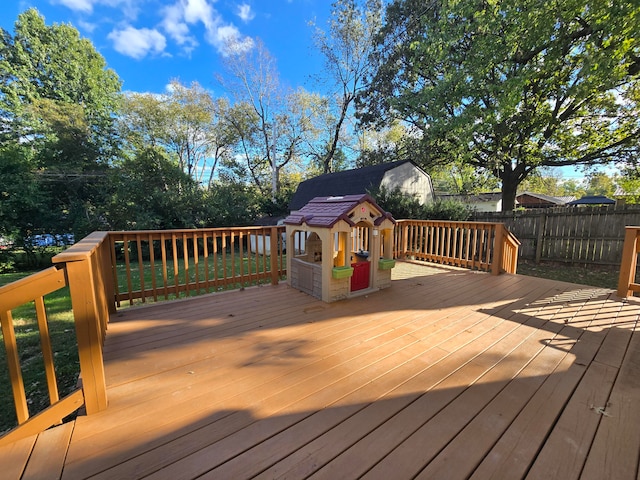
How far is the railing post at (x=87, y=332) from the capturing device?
1.51 m

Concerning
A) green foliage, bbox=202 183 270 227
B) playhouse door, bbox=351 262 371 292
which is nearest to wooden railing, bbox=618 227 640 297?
playhouse door, bbox=351 262 371 292

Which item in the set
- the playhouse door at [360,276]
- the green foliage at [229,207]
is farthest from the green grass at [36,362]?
the green foliage at [229,207]

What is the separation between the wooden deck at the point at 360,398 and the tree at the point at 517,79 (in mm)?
7130

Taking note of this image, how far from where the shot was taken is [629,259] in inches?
141

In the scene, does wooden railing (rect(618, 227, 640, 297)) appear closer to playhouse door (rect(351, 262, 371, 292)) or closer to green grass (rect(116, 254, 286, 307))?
playhouse door (rect(351, 262, 371, 292))

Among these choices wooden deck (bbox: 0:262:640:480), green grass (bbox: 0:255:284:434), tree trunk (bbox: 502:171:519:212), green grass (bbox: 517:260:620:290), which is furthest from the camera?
tree trunk (bbox: 502:171:519:212)

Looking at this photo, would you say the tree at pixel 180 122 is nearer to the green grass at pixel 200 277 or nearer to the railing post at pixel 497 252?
the green grass at pixel 200 277

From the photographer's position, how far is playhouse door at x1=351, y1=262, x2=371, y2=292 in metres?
3.99

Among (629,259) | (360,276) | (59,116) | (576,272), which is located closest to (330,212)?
(360,276)

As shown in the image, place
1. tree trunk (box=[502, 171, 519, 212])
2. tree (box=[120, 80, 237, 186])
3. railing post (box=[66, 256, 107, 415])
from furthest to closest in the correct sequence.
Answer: tree (box=[120, 80, 237, 186]) < tree trunk (box=[502, 171, 519, 212]) < railing post (box=[66, 256, 107, 415])

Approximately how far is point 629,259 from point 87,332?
588 centimetres

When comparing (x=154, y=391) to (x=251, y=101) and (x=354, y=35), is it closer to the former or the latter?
(x=354, y=35)

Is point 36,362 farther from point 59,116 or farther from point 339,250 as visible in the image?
point 59,116

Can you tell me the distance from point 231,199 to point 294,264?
1003 cm
